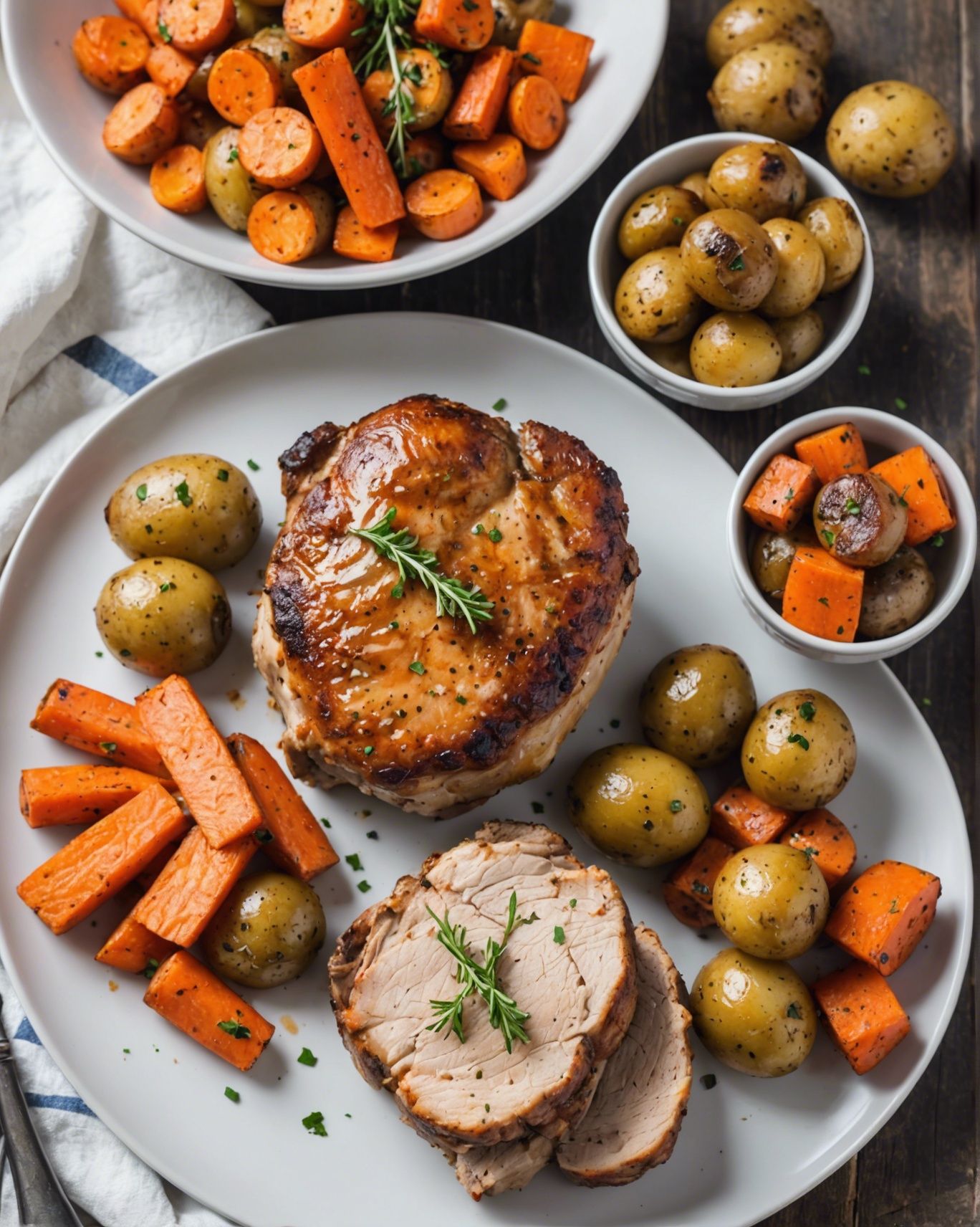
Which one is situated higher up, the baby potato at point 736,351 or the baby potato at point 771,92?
the baby potato at point 771,92

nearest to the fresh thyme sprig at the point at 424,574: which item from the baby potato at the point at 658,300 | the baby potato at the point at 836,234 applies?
the baby potato at the point at 658,300

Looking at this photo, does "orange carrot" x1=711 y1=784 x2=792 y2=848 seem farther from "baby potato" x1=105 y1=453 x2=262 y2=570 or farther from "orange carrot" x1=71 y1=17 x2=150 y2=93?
"orange carrot" x1=71 y1=17 x2=150 y2=93

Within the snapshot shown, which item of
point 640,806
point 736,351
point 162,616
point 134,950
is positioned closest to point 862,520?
point 736,351

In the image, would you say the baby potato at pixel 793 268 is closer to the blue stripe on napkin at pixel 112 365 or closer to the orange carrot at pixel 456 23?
the orange carrot at pixel 456 23

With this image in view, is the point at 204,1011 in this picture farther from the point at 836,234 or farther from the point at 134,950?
the point at 836,234

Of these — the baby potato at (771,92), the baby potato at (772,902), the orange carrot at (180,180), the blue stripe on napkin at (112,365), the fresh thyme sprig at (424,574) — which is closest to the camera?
the fresh thyme sprig at (424,574)

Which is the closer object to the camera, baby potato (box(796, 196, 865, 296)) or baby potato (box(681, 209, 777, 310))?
baby potato (box(681, 209, 777, 310))

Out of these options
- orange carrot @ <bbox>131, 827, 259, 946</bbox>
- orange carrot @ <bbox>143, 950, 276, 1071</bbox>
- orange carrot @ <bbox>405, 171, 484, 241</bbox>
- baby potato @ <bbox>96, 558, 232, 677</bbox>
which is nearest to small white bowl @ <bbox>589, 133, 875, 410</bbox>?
orange carrot @ <bbox>405, 171, 484, 241</bbox>
